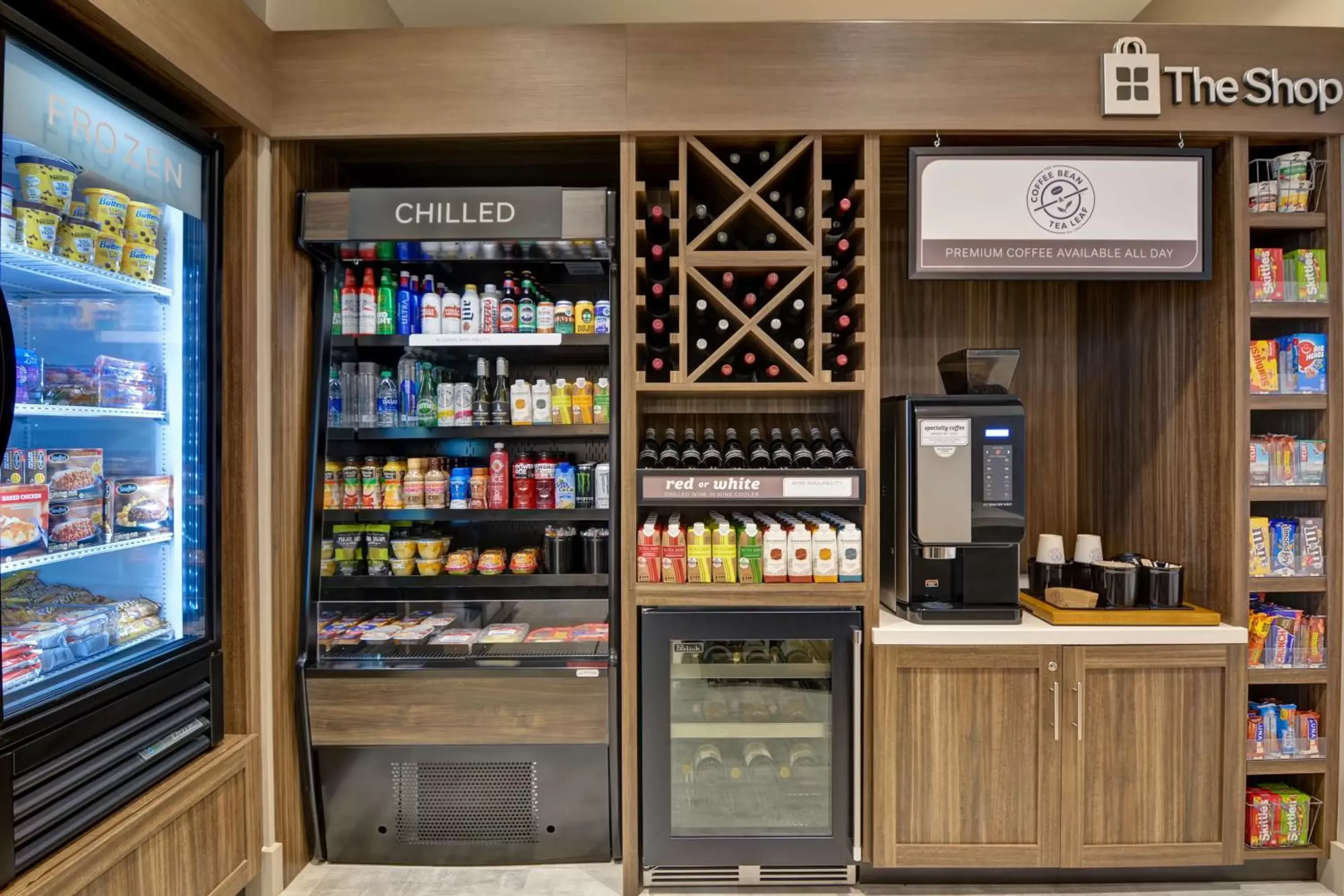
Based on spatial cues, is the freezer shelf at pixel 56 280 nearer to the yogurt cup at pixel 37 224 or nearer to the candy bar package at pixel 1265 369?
the yogurt cup at pixel 37 224

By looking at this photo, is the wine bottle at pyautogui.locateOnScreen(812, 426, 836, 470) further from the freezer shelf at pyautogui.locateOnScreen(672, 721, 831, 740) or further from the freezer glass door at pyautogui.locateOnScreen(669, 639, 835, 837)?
→ the freezer shelf at pyautogui.locateOnScreen(672, 721, 831, 740)

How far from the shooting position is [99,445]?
1.98 metres

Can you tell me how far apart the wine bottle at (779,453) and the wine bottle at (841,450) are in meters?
0.16

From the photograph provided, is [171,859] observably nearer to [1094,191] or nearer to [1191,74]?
[1094,191]

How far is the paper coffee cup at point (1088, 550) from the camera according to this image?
2.56 meters

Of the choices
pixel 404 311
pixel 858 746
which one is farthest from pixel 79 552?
pixel 858 746

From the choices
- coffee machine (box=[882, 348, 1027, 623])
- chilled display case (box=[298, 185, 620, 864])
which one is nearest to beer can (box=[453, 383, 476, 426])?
chilled display case (box=[298, 185, 620, 864])

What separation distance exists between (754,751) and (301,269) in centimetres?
242

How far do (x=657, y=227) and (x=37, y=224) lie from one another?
1735 mm

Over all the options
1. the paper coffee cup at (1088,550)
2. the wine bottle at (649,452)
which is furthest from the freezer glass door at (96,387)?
the paper coffee cup at (1088,550)

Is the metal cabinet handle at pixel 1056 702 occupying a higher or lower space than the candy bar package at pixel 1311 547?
lower

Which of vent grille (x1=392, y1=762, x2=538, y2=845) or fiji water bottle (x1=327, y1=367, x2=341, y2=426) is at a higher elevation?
fiji water bottle (x1=327, y1=367, x2=341, y2=426)

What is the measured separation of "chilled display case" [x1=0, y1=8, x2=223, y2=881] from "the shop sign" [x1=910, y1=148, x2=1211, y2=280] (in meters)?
2.40

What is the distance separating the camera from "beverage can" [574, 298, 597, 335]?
253 cm
